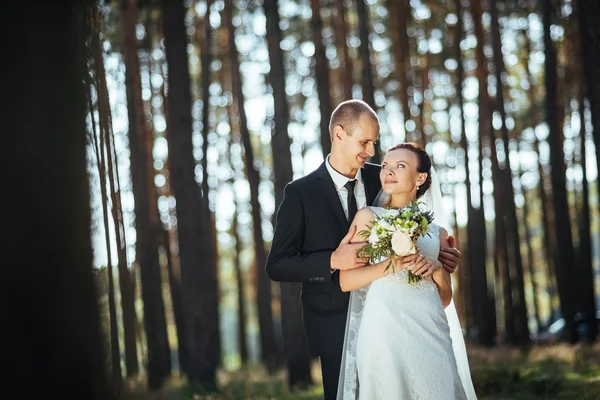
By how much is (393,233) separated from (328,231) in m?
0.77

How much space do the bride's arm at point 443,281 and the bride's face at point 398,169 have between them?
53cm

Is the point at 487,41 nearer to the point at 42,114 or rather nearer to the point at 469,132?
the point at 469,132

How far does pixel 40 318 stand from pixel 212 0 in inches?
692

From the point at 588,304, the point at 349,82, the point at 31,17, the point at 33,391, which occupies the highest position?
the point at 349,82

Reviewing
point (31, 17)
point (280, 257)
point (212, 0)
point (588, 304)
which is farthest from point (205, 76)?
point (31, 17)

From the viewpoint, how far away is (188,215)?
39.6ft

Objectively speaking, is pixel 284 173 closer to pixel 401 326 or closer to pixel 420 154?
pixel 420 154

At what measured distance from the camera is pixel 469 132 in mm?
26328

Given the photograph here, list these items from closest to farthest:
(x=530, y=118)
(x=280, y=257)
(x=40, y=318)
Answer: (x=40, y=318) → (x=280, y=257) → (x=530, y=118)

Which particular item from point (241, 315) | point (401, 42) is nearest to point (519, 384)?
point (401, 42)

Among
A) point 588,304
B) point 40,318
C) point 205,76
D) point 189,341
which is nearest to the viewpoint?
point 40,318

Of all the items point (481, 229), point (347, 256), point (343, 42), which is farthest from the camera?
point (343, 42)

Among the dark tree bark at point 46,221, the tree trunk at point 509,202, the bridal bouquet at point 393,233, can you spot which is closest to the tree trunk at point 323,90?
the tree trunk at point 509,202

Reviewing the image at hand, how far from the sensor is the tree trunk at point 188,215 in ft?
39.4
